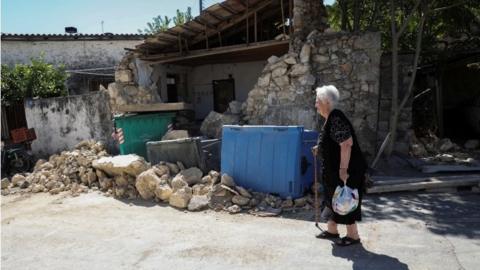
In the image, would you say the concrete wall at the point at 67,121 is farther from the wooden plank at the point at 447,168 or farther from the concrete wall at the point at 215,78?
the wooden plank at the point at 447,168

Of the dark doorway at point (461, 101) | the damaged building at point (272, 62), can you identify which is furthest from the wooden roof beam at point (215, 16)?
the dark doorway at point (461, 101)

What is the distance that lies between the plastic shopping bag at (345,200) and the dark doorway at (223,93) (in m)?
9.13

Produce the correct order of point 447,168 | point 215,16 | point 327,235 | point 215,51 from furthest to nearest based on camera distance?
1. point 215,51
2. point 215,16
3. point 447,168
4. point 327,235

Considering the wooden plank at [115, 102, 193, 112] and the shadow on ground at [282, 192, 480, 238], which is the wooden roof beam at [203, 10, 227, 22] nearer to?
the wooden plank at [115, 102, 193, 112]

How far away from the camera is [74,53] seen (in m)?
16.5

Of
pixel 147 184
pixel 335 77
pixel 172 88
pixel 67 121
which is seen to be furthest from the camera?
pixel 172 88

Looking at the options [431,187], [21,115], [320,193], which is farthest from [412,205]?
[21,115]

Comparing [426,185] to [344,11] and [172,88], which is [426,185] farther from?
[172,88]

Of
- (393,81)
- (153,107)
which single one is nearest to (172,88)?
(153,107)

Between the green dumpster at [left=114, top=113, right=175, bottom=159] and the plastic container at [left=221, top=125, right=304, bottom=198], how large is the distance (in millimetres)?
Answer: 3280

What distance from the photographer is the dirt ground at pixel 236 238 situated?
13.2 ft

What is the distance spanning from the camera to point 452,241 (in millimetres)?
4355

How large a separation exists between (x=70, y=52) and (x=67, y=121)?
6438 mm

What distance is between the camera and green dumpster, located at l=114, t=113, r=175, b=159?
898 cm
